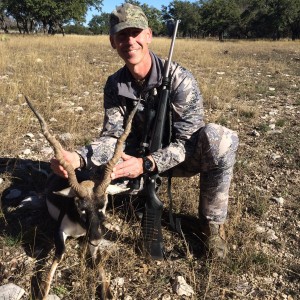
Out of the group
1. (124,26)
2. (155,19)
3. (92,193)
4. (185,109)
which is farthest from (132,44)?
(155,19)

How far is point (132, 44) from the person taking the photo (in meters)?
3.64

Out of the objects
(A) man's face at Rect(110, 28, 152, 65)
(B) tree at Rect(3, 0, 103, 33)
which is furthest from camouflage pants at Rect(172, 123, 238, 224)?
(B) tree at Rect(3, 0, 103, 33)

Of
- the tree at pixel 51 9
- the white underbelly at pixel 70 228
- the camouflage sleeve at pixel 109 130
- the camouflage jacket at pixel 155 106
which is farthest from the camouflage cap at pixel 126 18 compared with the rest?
the tree at pixel 51 9

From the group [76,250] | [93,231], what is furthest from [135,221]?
[93,231]

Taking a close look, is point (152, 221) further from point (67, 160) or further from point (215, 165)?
point (67, 160)

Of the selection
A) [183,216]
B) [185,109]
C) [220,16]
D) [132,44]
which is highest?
[220,16]

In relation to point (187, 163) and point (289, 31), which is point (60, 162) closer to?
point (187, 163)

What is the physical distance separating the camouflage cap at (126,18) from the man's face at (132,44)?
0.09 meters

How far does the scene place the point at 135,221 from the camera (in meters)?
4.12

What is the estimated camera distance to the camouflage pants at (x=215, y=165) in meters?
3.50

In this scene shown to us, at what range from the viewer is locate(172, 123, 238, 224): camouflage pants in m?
3.50

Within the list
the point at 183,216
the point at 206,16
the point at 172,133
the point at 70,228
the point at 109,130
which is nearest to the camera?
the point at 70,228

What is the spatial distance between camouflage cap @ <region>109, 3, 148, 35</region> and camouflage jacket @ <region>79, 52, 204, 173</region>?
424 millimetres

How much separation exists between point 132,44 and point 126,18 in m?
0.25
